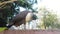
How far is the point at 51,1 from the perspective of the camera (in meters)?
2.86

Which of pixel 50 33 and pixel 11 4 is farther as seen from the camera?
pixel 11 4

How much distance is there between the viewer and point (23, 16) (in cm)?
278

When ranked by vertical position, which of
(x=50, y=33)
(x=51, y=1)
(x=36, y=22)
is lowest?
(x=50, y=33)

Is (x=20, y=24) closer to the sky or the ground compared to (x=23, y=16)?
closer to the ground

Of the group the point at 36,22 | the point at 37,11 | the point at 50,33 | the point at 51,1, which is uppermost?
the point at 51,1

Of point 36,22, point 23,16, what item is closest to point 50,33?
point 36,22

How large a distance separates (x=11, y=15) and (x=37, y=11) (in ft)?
1.82

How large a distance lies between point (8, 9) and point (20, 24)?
0.43 meters

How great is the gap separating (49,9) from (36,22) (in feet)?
1.23

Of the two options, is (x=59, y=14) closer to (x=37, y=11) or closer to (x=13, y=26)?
(x=37, y=11)

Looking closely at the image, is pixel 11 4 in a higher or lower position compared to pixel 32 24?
higher

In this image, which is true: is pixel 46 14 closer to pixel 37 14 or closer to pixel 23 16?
pixel 37 14

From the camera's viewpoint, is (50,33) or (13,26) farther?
(13,26)

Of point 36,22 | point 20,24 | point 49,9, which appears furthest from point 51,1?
point 20,24
